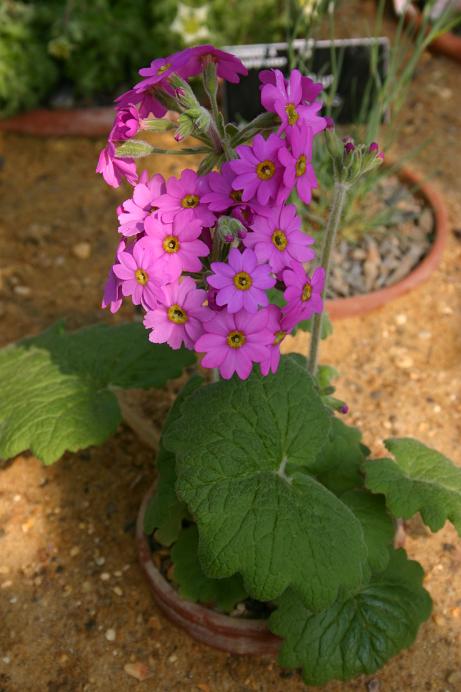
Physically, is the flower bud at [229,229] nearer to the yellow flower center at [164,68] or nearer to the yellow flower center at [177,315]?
the yellow flower center at [177,315]

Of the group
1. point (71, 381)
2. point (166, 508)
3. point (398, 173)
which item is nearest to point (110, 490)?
point (71, 381)

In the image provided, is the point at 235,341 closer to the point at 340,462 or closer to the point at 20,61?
the point at 340,462

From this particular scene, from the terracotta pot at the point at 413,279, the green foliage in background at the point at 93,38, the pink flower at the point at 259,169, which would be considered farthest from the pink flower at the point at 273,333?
the green foliage in background at the point at 93,38

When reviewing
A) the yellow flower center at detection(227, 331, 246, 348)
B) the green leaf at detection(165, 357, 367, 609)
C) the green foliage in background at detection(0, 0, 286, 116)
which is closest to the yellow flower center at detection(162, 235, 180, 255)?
the yellow flower center at detection(227, 331, 246, 348)

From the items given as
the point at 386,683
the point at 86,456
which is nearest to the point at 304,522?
the point at 386,683

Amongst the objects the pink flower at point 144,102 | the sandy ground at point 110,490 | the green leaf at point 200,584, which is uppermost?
the pink flower at point 144,102

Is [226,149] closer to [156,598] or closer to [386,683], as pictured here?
[156,598]
